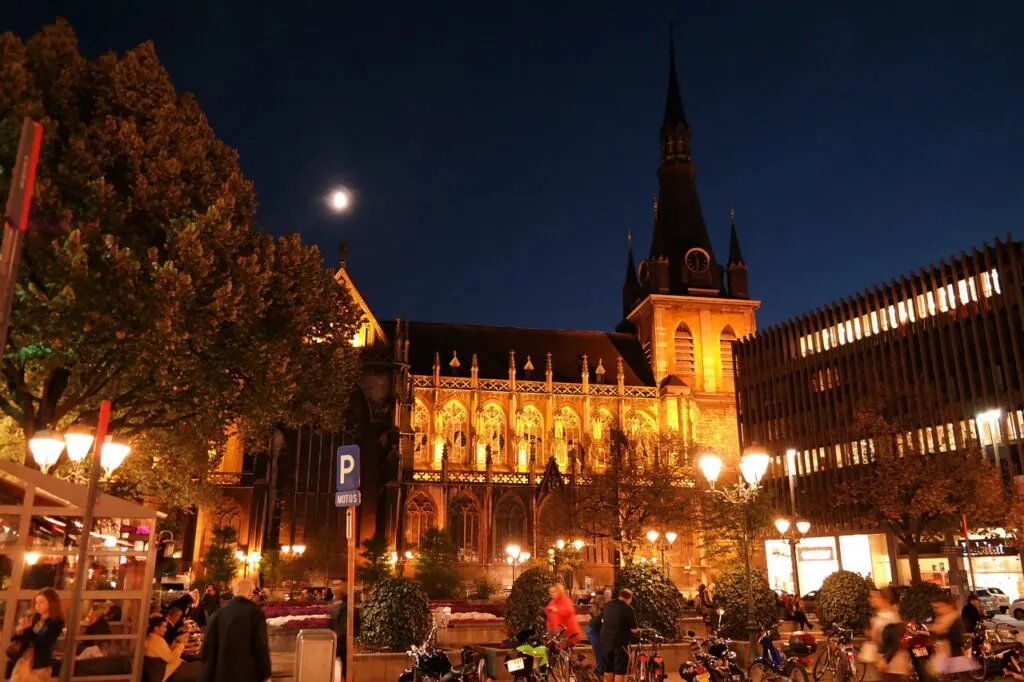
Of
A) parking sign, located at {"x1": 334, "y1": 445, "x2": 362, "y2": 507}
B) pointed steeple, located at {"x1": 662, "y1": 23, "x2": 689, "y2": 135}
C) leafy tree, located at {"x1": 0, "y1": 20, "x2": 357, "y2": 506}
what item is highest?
pointed steeple, located at {"x1": 662, "y1": 23, "x2": 689, "y2": 135}

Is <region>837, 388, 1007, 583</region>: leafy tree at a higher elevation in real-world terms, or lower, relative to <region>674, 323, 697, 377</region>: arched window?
lower

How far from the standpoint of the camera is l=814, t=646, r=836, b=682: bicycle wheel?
13.4 m

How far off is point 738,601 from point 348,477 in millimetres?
11072

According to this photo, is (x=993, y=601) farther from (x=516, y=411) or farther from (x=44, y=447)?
(x=44, y=447)

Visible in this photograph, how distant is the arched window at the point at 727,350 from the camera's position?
222 ft

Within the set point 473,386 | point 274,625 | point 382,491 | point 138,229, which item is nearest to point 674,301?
point 473,386

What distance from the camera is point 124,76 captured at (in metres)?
15.9

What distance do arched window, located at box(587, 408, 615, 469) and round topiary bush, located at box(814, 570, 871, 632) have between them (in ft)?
118

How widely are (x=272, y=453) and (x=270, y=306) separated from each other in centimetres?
3528

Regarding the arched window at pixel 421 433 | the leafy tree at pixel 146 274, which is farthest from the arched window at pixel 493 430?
the leafy tree at pixel 146 274

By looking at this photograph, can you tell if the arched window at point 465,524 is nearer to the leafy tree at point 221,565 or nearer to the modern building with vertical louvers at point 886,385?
the leafy tree at point 221,565

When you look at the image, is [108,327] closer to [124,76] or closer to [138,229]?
[138,229]

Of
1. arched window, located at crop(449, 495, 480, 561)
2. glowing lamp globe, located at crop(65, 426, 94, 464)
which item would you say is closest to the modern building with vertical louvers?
arched window, located at crop(449, 495, 480, 561)

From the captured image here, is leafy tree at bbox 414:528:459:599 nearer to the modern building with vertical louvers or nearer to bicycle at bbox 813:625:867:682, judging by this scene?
the modern building with vertical louvers
